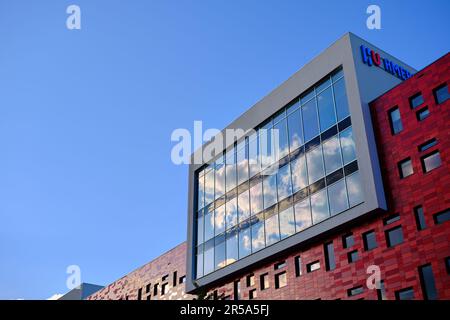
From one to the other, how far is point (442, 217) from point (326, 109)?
486 inches

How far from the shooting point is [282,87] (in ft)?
142

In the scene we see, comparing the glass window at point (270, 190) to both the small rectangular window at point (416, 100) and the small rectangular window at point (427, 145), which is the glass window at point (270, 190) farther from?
the small rectangular window at point (427, 145)

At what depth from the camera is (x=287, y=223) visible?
126 ft

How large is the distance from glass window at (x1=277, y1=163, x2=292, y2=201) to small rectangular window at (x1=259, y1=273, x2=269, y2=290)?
6.18m

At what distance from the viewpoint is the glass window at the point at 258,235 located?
40500 mm

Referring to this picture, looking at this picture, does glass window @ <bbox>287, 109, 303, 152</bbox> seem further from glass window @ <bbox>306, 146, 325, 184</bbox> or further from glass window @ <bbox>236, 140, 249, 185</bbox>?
glass window @ <bbox>236, 140, 249, 185</bbox>

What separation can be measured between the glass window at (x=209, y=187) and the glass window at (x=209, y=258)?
4328mm

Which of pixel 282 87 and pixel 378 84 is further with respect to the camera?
pixel 282 87

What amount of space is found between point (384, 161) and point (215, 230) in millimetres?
18185

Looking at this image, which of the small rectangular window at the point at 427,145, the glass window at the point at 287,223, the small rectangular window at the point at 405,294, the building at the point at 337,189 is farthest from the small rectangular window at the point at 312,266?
the small rectangular window at the point at 427,145

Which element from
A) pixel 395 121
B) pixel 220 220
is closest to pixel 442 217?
pixel 395 121
